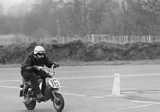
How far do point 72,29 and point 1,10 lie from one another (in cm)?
3141

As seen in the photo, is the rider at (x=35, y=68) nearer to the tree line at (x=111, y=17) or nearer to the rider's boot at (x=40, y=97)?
the rider's boot at (x=40, y=97)

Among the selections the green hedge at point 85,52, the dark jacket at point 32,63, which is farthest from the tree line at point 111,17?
the dark jacket at point 32,63

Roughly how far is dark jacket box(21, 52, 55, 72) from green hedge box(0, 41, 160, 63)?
25535mm

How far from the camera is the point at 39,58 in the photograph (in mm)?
9992

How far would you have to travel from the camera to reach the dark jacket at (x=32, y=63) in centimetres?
992

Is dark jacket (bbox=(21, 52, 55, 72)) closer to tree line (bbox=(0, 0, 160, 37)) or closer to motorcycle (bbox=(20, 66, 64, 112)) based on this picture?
motorcycle (bbox=(20, 66, 64, 112))

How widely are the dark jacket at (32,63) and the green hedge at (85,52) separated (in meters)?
25.5

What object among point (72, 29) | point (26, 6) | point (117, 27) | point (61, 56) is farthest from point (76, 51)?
point (117, 27)

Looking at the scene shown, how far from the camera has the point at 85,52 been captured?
119 ft

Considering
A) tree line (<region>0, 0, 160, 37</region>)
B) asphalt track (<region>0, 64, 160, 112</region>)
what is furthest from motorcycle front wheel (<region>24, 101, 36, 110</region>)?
tree line (<region>0, 0, 160, 37</region>)

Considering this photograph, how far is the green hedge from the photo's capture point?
1412 inches

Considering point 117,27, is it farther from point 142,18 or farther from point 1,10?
point 1,10

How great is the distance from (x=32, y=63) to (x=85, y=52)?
26193 millimetres

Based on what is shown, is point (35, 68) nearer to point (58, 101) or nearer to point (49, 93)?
point (49, 93)
